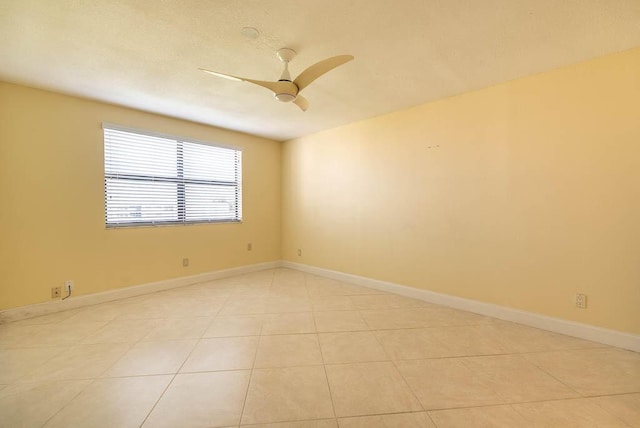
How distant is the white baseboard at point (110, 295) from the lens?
8.95ft

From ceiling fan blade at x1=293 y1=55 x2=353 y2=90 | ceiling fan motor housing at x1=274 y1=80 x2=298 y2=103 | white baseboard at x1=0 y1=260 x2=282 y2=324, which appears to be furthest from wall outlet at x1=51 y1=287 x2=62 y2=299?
ceiling fan blade at x1=293 y1=55 x2=353 y2=90

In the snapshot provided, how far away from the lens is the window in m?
3.37

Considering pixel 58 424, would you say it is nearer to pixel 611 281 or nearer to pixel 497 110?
pixel 611 281

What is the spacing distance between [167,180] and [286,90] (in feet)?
8.72

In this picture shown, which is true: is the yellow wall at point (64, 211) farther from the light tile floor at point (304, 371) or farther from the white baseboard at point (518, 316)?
the white baseboard at point (518, 316)

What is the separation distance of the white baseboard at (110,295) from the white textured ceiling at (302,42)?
233 centimetres

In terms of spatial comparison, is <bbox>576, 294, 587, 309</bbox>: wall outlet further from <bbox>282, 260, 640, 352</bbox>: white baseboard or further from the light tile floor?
the light tile floor

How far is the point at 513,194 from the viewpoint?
2.69m

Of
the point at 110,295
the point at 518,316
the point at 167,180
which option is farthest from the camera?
the point at 167,180

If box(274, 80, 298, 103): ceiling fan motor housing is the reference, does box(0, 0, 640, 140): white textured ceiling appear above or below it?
above

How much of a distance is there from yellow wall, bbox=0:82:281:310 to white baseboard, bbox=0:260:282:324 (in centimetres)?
7

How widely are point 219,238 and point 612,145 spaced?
15.5 feet

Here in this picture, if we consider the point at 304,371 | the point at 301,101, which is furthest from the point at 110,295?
the point at 301,101

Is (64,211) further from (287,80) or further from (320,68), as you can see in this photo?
(320,68)
